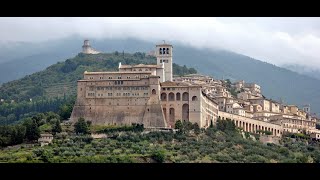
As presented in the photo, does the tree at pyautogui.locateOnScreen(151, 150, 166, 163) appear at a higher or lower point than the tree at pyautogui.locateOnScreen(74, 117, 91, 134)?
lower

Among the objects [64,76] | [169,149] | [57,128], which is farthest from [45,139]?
[64,76]

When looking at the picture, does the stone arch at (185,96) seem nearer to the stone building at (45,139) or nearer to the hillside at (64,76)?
the stone building at (45,139)

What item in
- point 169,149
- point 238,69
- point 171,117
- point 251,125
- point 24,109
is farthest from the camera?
point 238,69

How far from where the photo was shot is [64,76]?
67562mm

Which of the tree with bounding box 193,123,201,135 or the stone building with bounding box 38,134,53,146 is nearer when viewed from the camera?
the stone building with bounding box 38,134,53,146

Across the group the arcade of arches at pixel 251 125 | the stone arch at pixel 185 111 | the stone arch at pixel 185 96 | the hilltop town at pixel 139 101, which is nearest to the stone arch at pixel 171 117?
the hilltop town at pixel 139 101

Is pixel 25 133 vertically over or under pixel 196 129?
under

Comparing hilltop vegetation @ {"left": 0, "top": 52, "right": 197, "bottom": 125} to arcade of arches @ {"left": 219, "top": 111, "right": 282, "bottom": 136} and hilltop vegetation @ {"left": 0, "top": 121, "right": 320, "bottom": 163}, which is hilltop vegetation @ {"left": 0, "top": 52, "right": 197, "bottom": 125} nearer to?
arcade of arches @ {"left": 219, "top": 111, "right": 282, "bottom": 136}

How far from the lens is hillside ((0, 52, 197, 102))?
6281cm

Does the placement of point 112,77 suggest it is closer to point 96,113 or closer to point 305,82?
point 96,113

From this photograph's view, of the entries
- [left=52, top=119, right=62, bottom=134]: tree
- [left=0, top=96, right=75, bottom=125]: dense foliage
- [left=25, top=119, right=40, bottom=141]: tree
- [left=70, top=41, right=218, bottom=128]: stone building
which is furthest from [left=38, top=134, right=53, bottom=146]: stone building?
[left=0, top=96, right=75, bottom=125]: dense foliage

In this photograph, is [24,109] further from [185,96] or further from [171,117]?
[185,96]

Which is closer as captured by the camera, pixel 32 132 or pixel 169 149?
pixel 169 149
